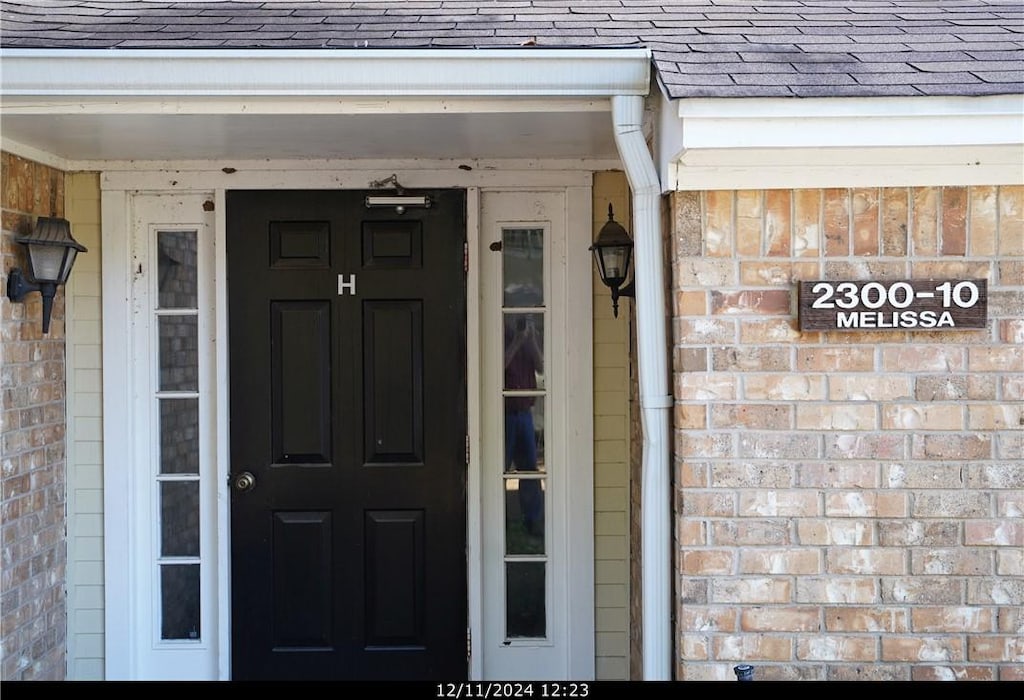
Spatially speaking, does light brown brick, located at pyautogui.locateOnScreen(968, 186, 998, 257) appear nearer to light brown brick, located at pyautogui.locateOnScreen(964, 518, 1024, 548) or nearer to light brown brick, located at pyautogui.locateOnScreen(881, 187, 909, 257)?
light brown brick, located at pyautogui.locateOnScreen(881, 187, 909, 257)

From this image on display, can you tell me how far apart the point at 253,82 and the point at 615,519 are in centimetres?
206

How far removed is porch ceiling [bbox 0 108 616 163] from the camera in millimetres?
2818

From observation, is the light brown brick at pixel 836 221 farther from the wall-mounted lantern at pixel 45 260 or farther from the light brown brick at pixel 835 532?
the wall-mounted lantern at pixel 45 260

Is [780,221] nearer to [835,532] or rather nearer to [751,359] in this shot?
[751,359]

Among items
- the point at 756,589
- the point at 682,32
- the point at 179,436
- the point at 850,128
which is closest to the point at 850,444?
the point at 756,589

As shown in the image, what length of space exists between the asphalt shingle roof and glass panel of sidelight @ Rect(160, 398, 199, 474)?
1439 mm

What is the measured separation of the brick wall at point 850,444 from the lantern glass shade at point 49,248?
2.14m

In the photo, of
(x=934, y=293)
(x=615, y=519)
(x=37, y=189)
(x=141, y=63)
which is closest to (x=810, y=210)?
(x=934, y=293)

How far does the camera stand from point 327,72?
2.61 meters

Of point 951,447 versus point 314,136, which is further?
point 314,136

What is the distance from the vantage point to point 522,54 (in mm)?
2572

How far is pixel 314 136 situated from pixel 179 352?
1.11 meters

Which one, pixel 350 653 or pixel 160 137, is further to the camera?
pixel 350 653

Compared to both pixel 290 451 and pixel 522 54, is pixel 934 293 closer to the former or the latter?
pixel 522 54
